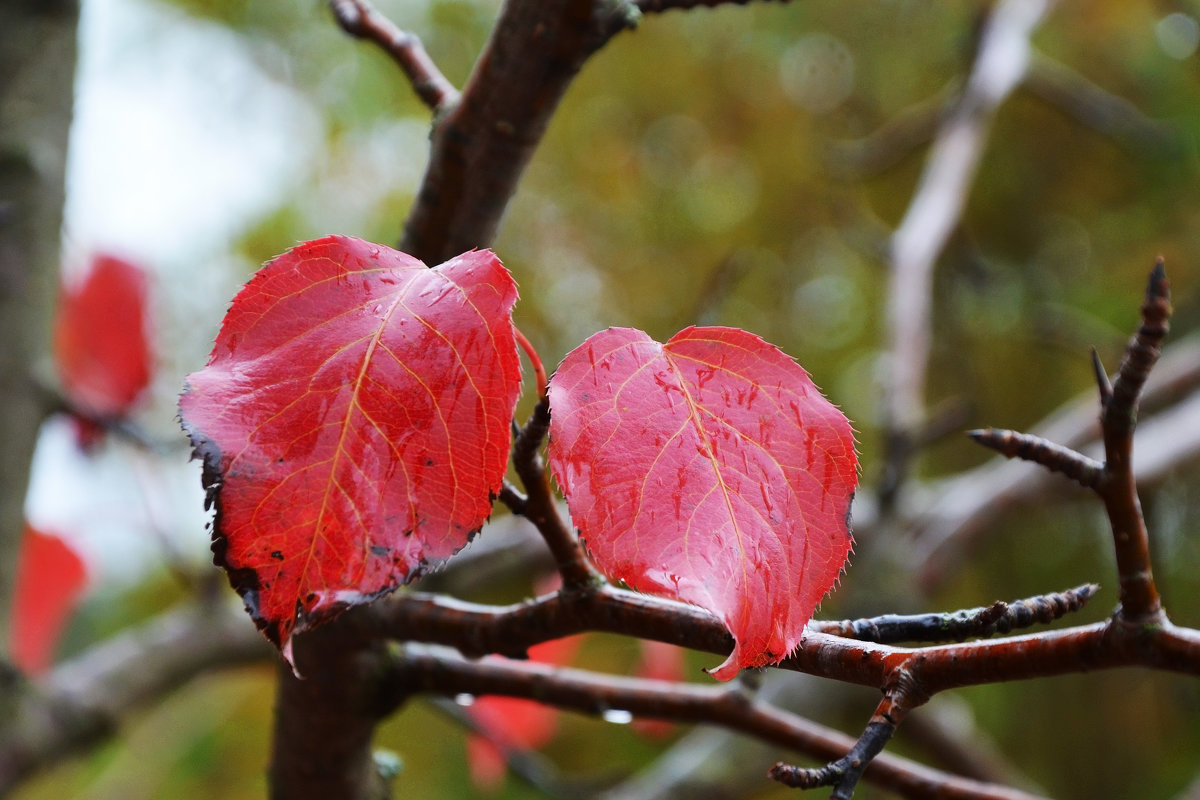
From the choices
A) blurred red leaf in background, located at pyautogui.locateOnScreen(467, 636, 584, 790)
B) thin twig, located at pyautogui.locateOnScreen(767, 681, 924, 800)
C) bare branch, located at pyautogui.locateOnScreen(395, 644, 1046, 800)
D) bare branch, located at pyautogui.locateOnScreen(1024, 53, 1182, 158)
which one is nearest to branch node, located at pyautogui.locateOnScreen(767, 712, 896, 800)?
thin twig, located at pyautogui.locateOnScreen(767, 681, 924, 800)

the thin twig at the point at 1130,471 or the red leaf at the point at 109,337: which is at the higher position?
Result: the thin twig at the point at 1130,471

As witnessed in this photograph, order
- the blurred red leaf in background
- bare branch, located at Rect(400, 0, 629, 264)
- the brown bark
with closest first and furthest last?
bare branch, located at Rect(400, 0, 629, 264)
the brown bark
the blurred red leaf in background

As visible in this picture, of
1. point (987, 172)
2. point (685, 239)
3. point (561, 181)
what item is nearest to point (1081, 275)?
point (987, 172)

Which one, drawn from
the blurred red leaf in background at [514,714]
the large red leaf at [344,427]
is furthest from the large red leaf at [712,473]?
the blurred red leaf in background at [514,714]

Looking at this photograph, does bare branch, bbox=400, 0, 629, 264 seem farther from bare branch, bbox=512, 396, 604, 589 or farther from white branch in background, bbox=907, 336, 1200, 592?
white branch in background, bbox=907, 336, 1200, 592

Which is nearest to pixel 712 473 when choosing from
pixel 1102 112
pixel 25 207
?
pixel 25 207

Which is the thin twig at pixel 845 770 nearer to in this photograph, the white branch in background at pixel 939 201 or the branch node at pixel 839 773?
the branch node at pixel 839 773

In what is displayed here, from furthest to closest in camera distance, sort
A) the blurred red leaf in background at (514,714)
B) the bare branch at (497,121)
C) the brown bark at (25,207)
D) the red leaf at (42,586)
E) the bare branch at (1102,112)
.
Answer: the bare branch at (1102,112) < the red leaf at (42,586) < the blurred red leaf in background at (514,714) < the brown bark at (25,207) < the bare branch at (497,121)
